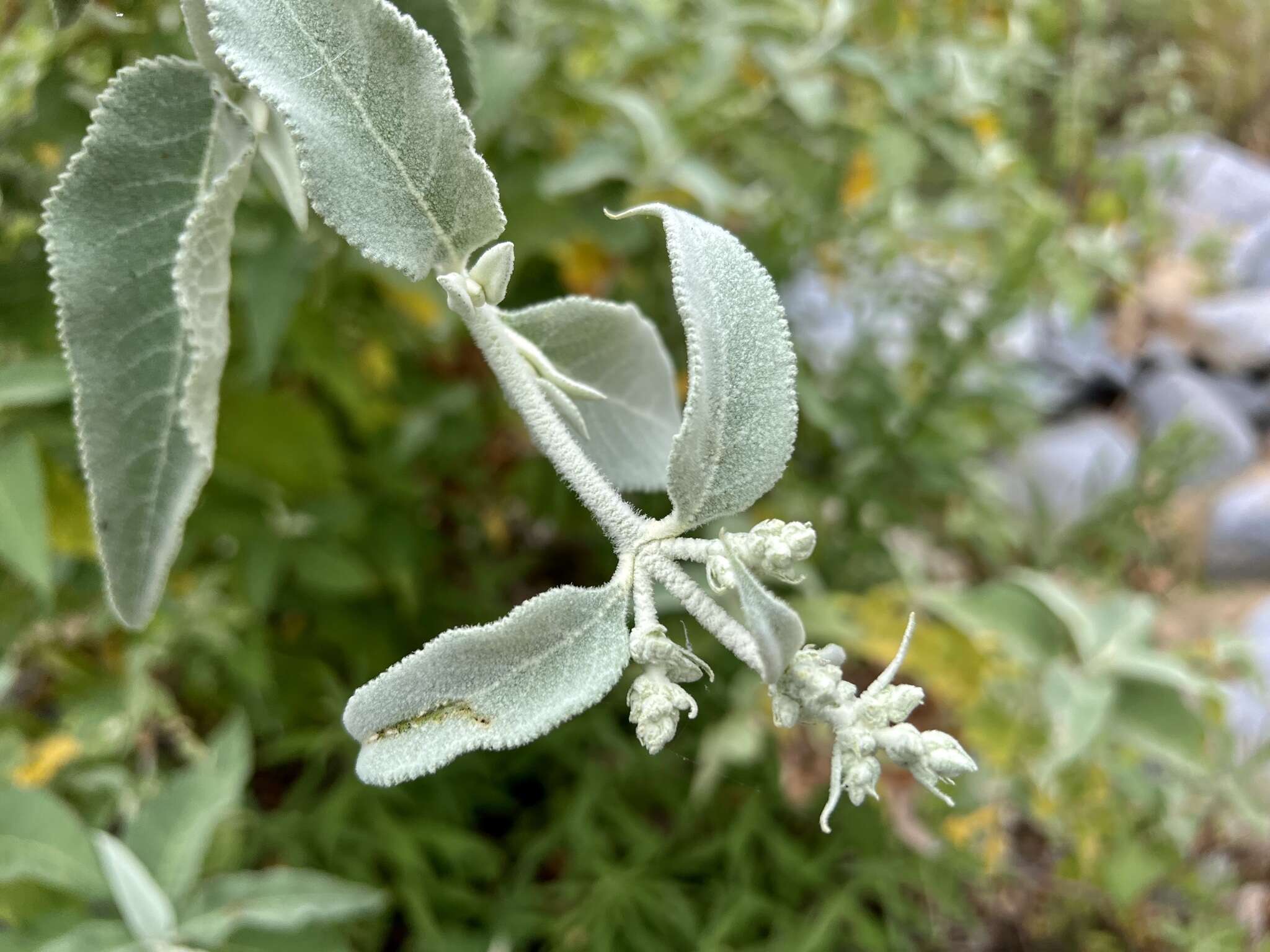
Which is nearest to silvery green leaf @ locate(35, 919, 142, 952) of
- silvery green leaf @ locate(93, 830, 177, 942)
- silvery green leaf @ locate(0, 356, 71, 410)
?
silvery green leaf @ locate(93, 830, 177, 942)

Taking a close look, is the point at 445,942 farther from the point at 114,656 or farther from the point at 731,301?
the point at 731,301

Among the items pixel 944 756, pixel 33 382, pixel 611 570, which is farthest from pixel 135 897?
pixel 944 756

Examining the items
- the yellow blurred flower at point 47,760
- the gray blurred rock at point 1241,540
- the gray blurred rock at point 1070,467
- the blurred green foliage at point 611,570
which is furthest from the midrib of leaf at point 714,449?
the gray blurred rock at point 1241,540

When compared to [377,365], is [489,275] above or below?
above

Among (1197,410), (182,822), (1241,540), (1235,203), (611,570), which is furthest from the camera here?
(1235,203)

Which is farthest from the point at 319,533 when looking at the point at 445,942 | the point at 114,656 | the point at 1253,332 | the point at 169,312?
the point at 1253,332

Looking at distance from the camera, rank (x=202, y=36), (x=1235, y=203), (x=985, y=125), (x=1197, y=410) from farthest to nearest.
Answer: (x=1235, y=203) < (x=1197, y=410) < (x=985, y=125) < (x=202, y=36)

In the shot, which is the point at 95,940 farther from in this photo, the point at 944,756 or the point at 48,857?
the point at 944,756

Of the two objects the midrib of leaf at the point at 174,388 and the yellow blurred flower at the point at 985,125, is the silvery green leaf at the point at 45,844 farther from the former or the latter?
the yellow blurred flower at the point at 985,125
